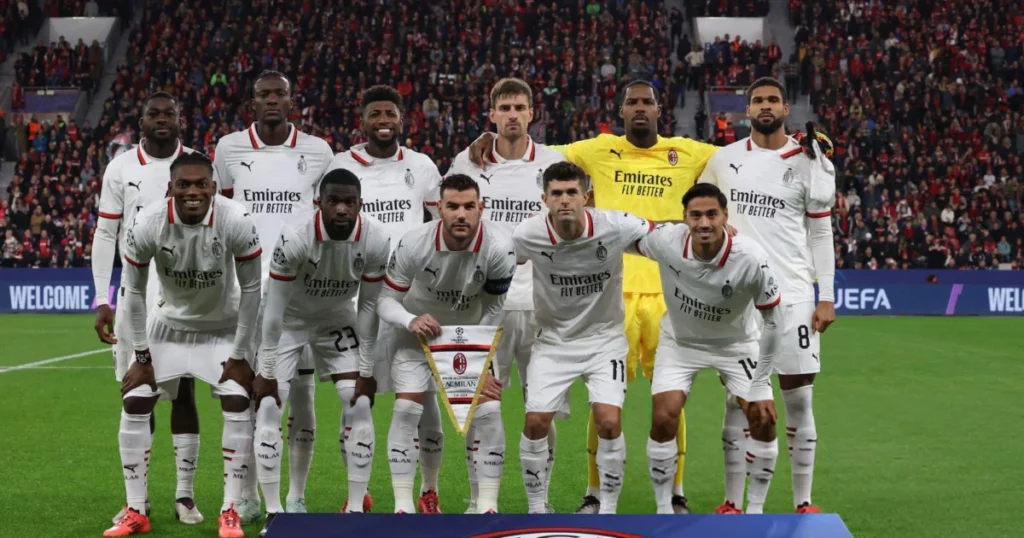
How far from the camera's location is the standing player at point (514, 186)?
275 inches

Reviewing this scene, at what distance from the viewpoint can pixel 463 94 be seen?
31.3 meters

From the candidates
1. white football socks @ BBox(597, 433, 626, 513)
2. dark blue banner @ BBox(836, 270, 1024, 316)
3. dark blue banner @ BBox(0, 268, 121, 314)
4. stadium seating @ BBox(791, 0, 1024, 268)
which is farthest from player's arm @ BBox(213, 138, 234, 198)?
stadium seating @ BBox(791, 0, 1024, 268)

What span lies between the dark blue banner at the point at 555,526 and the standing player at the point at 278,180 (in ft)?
4.50

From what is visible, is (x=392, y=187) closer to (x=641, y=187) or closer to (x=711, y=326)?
(x=641, y=187)

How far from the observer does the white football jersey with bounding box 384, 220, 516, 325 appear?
641cm

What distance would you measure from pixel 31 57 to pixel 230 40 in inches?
242

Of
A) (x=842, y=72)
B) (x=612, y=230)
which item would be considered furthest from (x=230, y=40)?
(x=612, y=230)

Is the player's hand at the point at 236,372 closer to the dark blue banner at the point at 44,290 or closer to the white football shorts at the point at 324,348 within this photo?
the white football shorts at the point at 324,348

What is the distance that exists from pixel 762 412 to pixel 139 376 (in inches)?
139

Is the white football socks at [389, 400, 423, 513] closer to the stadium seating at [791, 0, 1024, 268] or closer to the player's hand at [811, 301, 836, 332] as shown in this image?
the player's hand at [811, 301, 836, 332]

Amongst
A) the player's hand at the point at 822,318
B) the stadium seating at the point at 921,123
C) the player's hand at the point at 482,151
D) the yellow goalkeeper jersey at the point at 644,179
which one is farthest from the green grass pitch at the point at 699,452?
the stadium seating at the point at 921,123

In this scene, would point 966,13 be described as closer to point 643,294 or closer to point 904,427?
point 904,427

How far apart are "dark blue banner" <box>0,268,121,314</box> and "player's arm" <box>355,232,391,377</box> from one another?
1903 centimetres

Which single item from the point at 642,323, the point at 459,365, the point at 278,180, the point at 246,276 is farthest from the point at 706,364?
the point at 278,180
